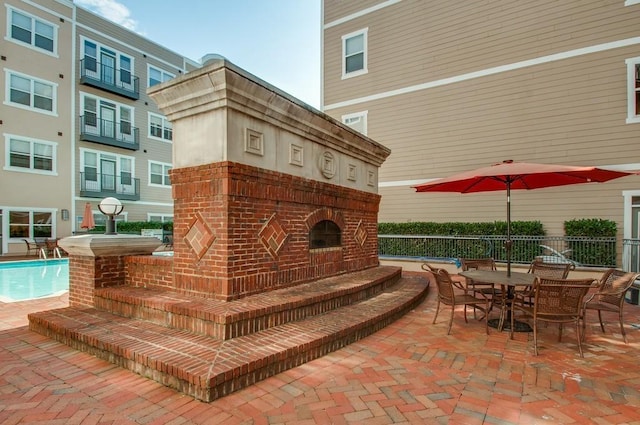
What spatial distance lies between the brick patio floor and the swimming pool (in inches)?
158

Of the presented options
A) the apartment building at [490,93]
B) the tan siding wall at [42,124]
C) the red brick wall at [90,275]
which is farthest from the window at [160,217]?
the red brick wall at [90,275]

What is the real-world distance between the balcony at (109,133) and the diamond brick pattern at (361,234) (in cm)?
1779

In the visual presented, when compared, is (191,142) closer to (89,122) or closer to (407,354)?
(407,354)

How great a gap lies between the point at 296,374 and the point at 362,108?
12236mm

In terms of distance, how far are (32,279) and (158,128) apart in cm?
1539

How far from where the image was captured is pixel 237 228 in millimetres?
4328

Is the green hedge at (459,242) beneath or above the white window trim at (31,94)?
beneath

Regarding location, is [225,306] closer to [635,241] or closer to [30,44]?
[635,241]

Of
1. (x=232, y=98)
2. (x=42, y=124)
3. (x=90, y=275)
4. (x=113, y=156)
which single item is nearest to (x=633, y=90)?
(x=232, y=98)

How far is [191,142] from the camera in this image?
463cm

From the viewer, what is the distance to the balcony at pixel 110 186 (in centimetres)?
1845

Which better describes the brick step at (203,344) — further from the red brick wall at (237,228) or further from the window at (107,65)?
the window at (107,65)

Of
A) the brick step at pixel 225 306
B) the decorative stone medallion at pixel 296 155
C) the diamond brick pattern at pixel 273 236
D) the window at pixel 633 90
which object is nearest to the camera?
the brick step at pixel 225 306

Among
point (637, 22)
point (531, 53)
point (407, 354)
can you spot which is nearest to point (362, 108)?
point (531, 53)
